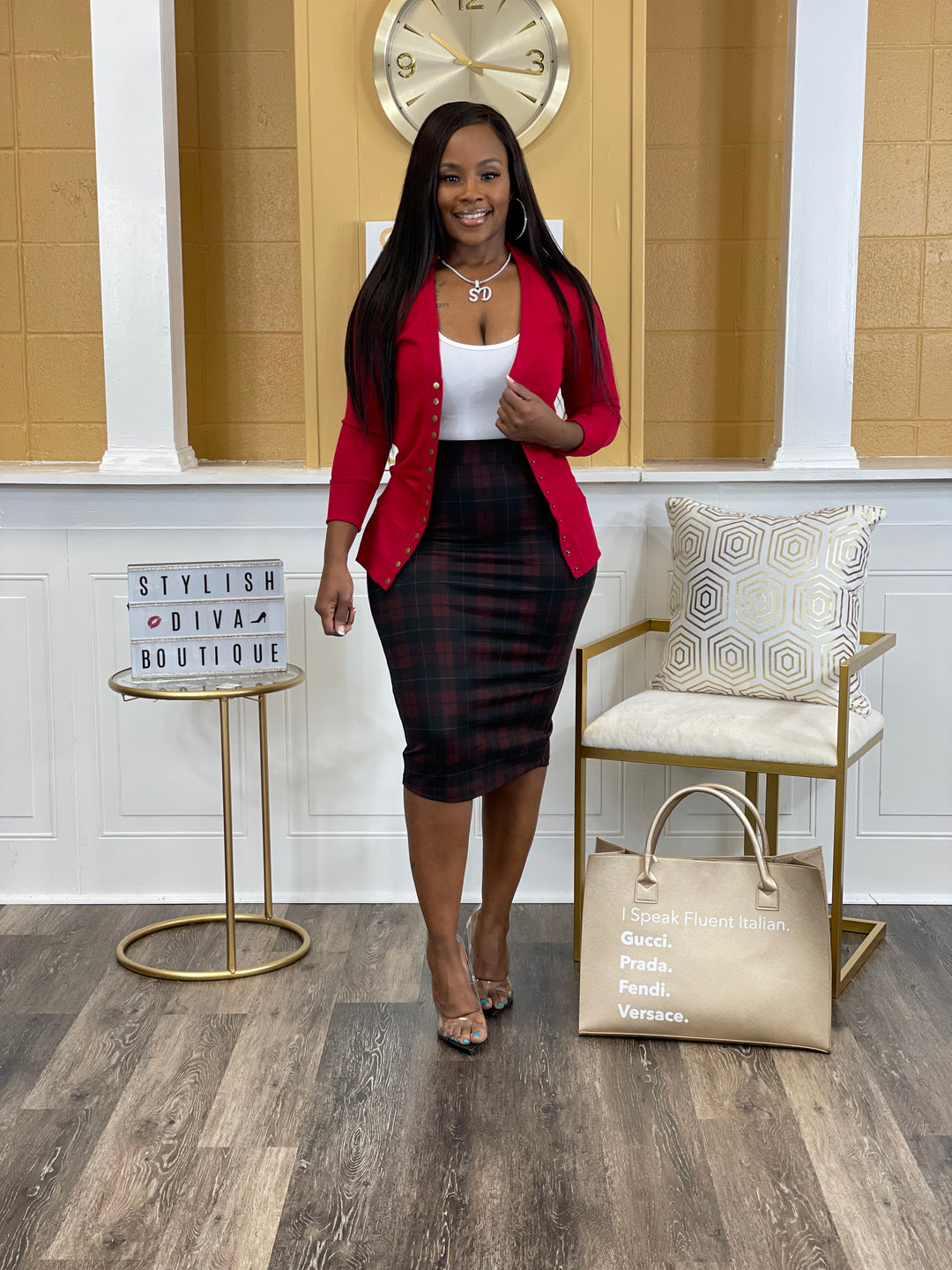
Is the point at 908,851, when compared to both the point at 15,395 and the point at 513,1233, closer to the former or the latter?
the point at 513,1233

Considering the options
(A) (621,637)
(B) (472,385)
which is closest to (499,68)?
(B) (472,385)

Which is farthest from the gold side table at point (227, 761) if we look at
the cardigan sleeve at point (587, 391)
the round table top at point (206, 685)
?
the cardigan sleeve at point (587, 391)

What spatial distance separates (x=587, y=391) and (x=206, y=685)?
3.34 ft

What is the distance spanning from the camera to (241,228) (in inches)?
147

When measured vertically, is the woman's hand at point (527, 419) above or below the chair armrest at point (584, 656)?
above

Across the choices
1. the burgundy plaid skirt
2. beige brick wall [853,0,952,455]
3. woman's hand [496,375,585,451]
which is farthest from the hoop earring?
beige brick wall [853,0,952,455]

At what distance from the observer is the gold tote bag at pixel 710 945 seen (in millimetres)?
2418

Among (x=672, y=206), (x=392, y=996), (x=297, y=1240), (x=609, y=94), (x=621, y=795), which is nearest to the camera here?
(x=297, y=1240)

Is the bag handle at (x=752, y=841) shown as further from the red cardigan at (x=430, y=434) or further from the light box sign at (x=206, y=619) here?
the light box sign at (x=206, y=619)

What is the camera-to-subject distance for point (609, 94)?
10.1ft

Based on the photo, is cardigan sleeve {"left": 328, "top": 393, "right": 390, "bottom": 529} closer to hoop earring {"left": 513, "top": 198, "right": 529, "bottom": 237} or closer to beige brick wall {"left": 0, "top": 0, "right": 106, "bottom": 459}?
hoop earring {"left": 513, "top": 198, "right": 529, "bottom": 237}

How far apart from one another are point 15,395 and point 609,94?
1.96 metres

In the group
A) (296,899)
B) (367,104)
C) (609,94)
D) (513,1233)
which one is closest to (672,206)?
(609,94)

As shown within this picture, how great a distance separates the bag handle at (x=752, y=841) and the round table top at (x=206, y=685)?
2.83 feet
